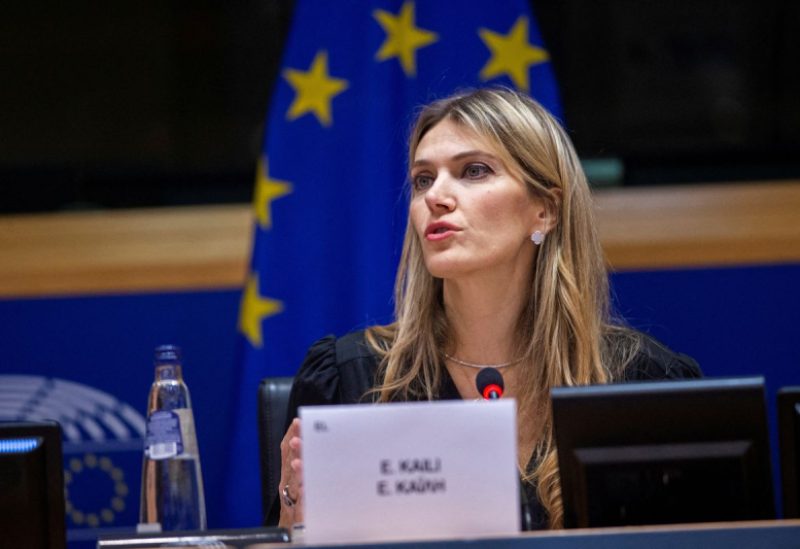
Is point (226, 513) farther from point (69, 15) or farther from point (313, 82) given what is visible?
point (69, 15)

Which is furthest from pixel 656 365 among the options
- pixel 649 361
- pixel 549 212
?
pixel 549 212

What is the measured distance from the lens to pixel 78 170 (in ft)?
14.6

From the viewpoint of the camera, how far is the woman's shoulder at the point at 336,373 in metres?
2.61

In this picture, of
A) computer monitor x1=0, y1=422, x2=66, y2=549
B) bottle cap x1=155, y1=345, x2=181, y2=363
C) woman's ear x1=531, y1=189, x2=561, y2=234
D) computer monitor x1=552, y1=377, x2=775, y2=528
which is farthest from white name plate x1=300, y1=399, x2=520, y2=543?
woman's ear x1=531, y1=189, x2=561, y2=234

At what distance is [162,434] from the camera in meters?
1.99

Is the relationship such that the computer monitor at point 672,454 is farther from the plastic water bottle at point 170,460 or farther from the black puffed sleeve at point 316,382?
the black puffed sleeve at point 316,382

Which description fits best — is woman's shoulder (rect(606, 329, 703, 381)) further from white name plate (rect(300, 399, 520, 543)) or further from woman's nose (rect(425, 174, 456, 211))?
white name plate (rect(300, 399, 520, 543))

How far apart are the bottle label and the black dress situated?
0.56 metres

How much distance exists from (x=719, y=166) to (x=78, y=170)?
242 centimetres

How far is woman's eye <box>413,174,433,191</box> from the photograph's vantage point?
2689 millimetres

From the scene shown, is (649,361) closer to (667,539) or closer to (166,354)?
(166,354)

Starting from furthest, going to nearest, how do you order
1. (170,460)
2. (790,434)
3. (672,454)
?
(170,460), (790,434), (672,454)

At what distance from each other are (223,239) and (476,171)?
182 cm

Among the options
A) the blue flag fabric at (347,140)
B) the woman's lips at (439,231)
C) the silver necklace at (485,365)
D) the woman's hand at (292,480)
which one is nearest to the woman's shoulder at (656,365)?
the silver necklace at (485,365)
